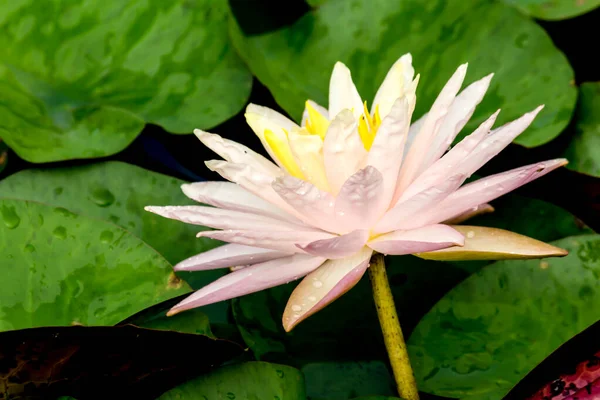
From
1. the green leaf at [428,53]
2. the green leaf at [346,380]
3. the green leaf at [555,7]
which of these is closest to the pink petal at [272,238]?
the green leaf at [346,380]

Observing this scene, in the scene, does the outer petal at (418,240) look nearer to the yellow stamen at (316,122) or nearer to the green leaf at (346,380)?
the yellow stamen at (316,122)

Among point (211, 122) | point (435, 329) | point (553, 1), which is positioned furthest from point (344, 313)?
point (553, 1)

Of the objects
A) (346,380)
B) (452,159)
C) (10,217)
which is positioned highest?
(452,159)

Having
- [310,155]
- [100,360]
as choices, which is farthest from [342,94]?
[100,360]

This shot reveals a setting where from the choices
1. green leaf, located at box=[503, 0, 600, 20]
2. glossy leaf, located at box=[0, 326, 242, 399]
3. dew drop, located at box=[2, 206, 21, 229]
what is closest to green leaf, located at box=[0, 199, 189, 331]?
dew drop, located at box=[2, 206, 21, 229]

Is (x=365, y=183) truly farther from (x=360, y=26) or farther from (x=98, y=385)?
(x=360, y=26)

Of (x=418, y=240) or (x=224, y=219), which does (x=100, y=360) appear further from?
(x=418, y=240)
